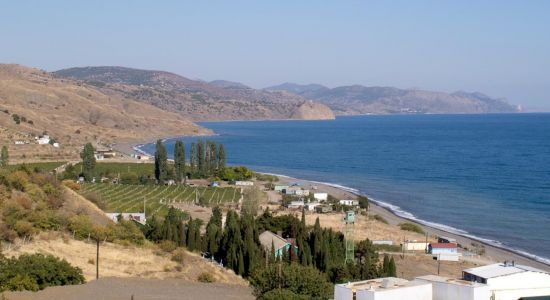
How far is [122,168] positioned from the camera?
80.7 metres

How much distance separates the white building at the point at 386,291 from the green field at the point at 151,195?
28.3 metres

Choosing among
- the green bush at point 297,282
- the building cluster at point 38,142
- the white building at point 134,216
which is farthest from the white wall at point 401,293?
the building cluster at point 38,142

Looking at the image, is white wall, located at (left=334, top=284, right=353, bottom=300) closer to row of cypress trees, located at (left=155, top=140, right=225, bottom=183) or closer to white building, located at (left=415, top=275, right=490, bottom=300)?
white building, located at (left=415, top=275, right=490, bottom=300)

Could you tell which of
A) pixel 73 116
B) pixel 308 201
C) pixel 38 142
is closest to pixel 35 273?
pixel 308 201

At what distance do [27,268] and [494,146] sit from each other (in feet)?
404

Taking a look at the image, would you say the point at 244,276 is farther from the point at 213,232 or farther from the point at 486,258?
the point at 486,258

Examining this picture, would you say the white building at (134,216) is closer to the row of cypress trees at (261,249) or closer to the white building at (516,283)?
the row of cypress trees at (261,249)

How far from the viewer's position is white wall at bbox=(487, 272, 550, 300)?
75.1 ft

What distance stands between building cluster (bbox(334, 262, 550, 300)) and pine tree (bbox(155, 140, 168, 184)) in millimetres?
47741

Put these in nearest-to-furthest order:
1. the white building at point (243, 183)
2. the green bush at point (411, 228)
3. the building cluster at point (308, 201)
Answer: the green bush at point (411, 228) < the building cluster at point (308, 201) < the white building at point (243, 183)

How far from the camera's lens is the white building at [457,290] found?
20453 millimetres

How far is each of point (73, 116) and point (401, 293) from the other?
139 meters

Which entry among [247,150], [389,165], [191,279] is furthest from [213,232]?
[247,150]

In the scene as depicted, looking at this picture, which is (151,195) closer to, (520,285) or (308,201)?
(308,201)
